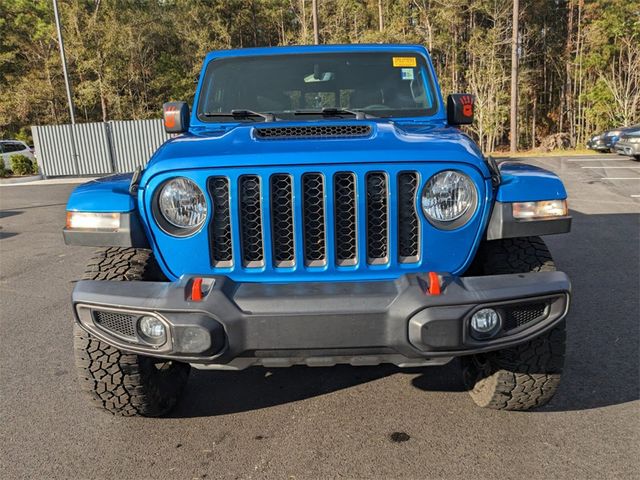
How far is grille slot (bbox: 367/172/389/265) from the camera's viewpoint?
235 centimetres

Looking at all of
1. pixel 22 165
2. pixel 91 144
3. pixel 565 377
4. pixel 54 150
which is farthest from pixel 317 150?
pixel 22 165

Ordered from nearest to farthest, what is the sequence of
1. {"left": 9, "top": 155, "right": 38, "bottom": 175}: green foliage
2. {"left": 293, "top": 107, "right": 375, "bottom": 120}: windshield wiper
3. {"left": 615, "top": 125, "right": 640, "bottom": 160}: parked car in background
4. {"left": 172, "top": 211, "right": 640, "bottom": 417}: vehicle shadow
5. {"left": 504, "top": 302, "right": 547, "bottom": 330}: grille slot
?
{"left": 504, "top": 302, "right": 547, "bottom": 330}: grille slot
{"left": 172, "top": 211, "right": 640, "bottom": 417}: vehicle shadow
{"left": 293, "top": 107, "right": 375, "bottom": 120}: windshield wiper
{"left": 615, "top": 125, "right": 640, "bottom": 160}: parked car in background
{"left": 9, "top": 155, "right": 38, "bottom": 175}: green foliage

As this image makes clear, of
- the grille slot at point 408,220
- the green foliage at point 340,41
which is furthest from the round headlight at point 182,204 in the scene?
the green foliage at point 340,41

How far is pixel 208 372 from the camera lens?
3539mm

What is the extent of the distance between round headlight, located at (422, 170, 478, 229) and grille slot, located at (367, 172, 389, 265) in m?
0.18

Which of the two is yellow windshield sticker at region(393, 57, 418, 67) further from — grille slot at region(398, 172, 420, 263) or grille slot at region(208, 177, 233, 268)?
grille slot at region(208, 177, 233, 268)

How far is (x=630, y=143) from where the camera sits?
51.1 feet

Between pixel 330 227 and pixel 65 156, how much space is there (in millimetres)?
19536

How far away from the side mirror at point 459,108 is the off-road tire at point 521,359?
42.7 inches

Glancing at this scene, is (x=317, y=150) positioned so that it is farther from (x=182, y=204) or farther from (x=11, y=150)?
(x=11, y=150)

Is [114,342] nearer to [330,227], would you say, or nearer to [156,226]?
[156,226]

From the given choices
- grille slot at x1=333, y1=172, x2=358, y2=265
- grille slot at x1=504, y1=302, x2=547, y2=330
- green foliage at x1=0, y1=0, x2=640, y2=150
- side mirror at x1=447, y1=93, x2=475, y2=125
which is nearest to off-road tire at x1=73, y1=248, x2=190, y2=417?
grille slot at x1=333, y1=172, x2=358, y2=265

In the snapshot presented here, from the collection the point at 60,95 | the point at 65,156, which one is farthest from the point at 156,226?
the point at 60,95

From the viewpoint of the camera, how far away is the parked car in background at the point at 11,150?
19.6m
